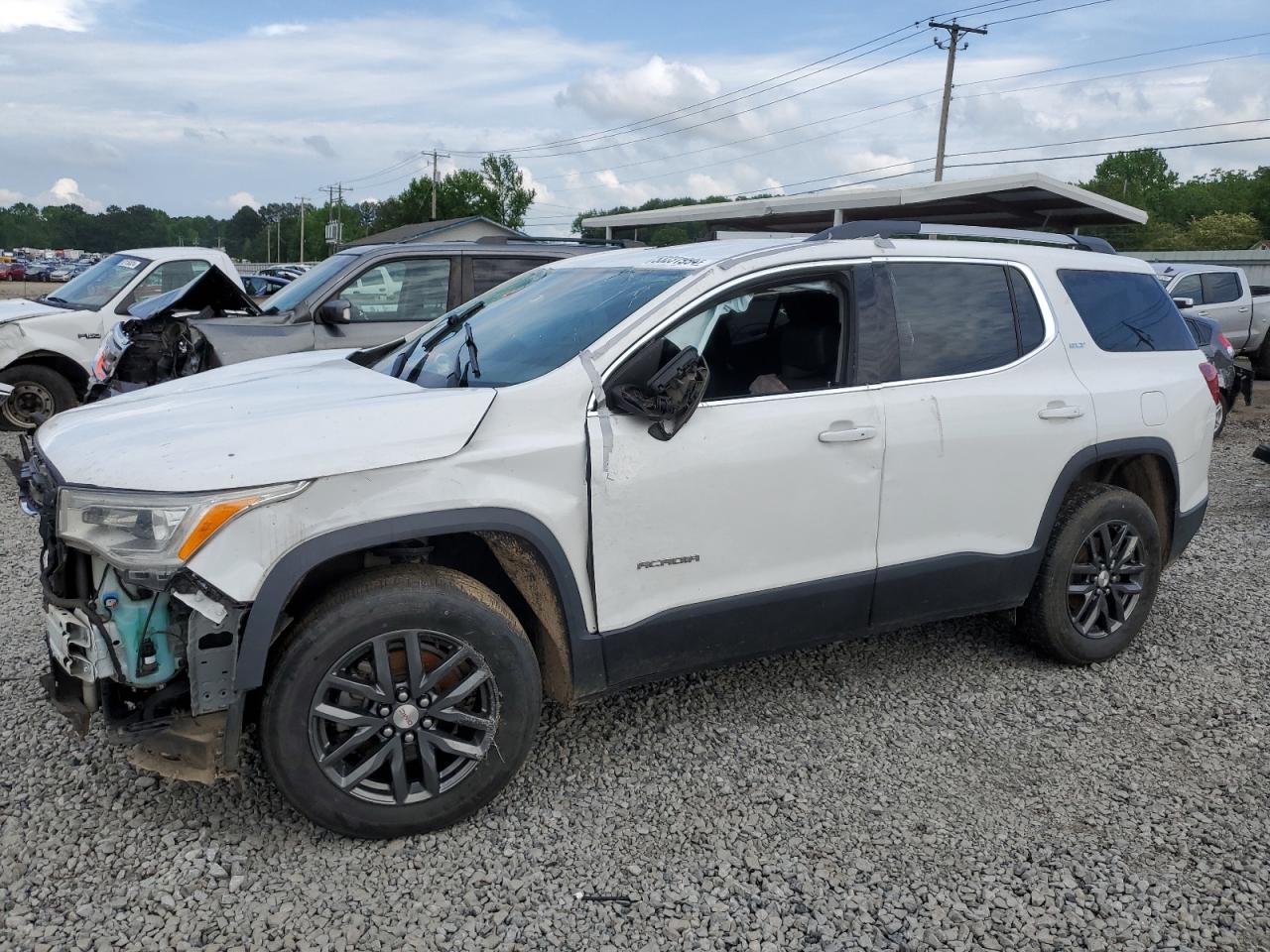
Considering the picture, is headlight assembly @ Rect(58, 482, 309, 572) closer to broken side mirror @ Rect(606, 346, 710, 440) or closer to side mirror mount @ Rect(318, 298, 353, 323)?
broken side mirror @ Rect(606, 346, 710, 440)

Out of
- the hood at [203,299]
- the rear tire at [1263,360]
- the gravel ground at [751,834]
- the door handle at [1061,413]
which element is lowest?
the gravel ground at [751,834]

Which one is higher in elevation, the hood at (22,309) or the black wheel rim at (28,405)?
the hood at (22,309)

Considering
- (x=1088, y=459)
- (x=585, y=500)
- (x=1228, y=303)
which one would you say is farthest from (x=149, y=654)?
(x=1228, y=303)

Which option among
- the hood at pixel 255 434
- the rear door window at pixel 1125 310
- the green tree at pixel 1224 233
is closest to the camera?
the hood at pixel 255 434

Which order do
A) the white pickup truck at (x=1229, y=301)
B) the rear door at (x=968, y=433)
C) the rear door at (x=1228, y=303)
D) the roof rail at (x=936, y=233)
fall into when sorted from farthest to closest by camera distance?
the rear door at (x=1228, y=303) → the white pickup truck at (x=1229, y=301) → the roof rail at (x=936, y=233) → the rear door at (x=968, y=433)

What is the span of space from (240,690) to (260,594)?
0.29 meters

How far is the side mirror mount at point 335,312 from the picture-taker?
7.36 m

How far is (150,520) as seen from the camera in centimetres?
288

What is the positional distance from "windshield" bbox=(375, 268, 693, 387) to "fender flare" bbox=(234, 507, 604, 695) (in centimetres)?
56

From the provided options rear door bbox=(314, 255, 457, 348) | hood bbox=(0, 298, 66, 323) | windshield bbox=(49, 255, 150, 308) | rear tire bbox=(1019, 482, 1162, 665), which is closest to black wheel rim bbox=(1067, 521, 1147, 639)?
rear tire bbox=(1019, 482, 1162, 665)

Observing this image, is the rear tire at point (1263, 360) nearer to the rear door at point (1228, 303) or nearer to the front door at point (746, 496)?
the rear door at point (1228, 303)

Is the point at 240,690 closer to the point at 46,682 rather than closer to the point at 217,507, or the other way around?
the point at 217,507

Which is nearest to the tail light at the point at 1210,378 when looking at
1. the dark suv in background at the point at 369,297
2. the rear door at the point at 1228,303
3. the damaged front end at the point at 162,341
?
the dark suv in background at the point at 369,297

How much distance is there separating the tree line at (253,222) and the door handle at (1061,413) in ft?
296
